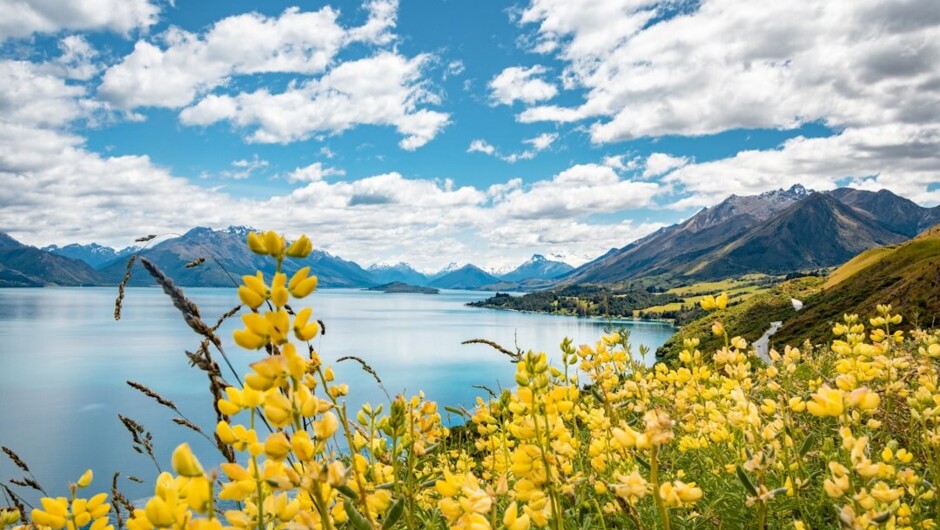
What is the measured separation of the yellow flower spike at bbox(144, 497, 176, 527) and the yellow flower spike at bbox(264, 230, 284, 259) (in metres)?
0.67

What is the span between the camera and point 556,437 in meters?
2.24

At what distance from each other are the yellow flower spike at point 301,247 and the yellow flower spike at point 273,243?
5 centimetres

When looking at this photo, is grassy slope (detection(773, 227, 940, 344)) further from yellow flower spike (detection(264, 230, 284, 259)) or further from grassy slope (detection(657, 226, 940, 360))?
yellow flower spike (detection(264, 230, 284, 259))

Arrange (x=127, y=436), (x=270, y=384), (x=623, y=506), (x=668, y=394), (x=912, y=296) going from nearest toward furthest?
(x=270, y=384)
(x=623, y=506)
(x=668, y=394)
(x=127, y=436)
(x=912, y=296)

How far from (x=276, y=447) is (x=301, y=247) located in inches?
23.7

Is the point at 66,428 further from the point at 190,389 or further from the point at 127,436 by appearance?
the point at 190,389

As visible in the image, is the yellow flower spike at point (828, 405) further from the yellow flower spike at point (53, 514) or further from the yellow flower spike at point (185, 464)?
the yellow flower spike at point (53, 514)

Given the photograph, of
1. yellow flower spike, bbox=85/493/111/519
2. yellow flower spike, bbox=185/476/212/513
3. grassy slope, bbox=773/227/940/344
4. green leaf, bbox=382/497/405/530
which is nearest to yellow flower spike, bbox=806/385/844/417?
green leaf, bbox=382/497/405/530

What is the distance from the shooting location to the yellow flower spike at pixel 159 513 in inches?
50.8

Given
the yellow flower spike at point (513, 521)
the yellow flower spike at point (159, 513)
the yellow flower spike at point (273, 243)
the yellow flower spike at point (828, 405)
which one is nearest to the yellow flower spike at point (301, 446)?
the yellow flower spike at point (159, 513)

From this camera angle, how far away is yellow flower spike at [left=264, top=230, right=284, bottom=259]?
153cm

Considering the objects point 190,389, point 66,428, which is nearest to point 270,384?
point 66,428

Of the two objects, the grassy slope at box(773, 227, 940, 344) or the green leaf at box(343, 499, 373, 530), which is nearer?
the green leaf at box(343, 499, 373, 530)

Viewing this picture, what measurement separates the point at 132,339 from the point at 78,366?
1260 inches
